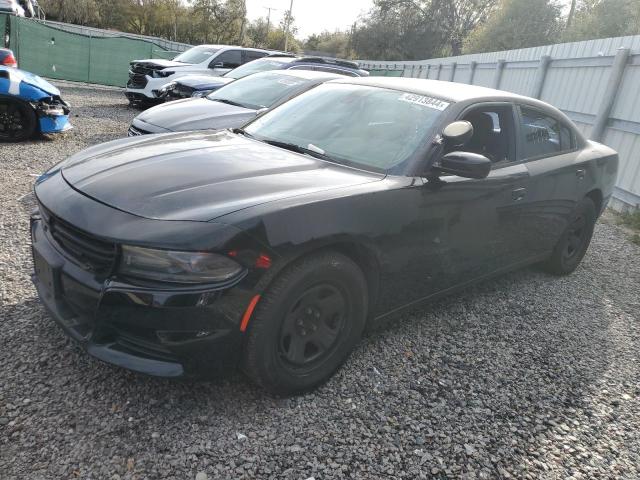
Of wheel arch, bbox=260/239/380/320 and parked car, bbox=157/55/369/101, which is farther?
parked car, bbox=157/55/369/101

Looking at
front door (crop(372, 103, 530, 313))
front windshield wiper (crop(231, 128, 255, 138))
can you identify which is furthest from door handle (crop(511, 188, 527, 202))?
front windshield wiper (crop(231, 128, 255, 138))

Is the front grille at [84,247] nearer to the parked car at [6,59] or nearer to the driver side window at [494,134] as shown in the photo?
the driver side window at [494,134]

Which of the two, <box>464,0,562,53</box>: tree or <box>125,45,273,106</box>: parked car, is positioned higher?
<box>464,0,562,53</box>: tree

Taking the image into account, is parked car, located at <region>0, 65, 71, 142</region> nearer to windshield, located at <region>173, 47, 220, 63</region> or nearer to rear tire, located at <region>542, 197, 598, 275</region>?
windshield, located at <region>173, 47, 220, 63</region>

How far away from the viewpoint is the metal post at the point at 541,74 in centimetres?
1003

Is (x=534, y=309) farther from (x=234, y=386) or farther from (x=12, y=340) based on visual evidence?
(x=12, y=340)

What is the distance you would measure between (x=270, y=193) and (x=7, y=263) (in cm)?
230

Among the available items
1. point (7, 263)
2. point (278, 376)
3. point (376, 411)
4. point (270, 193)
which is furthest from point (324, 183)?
point (7, 263)

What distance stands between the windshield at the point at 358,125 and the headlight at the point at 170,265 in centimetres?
118

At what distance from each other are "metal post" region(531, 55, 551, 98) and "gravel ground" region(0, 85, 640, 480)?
780 centimetres

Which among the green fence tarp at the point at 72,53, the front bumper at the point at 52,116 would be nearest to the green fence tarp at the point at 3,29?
the green fence tarp at the point at 72,53

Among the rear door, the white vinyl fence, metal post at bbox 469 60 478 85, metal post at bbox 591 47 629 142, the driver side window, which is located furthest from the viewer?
metal post at bbox 469 60 478 85

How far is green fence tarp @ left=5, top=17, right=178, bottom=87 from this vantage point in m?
16.2

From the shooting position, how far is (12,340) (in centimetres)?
270
